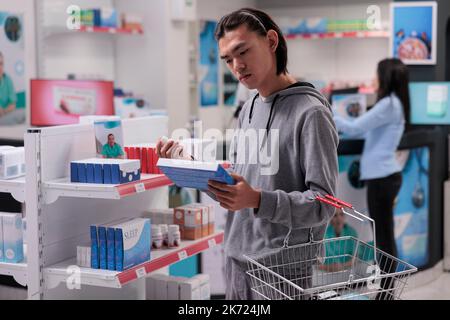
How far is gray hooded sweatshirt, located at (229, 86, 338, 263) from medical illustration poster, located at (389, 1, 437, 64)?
14.9 feet

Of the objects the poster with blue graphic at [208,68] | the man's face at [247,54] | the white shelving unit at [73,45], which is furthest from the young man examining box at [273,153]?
the poster with blue graphic at [208,68]

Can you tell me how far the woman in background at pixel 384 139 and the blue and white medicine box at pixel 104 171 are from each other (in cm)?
281

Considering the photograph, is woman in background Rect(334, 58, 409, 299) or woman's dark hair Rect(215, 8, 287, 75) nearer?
woman's dark hair Rect(215, 8, 287, 75)

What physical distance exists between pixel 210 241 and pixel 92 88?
209 centimetres

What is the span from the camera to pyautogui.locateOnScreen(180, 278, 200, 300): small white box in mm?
3938

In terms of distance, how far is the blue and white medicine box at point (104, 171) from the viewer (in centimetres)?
319

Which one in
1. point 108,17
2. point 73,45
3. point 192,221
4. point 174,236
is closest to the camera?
point 174,236

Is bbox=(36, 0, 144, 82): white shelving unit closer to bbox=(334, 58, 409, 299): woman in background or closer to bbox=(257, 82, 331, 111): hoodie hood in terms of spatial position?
bbox=(334, 58, 409, 299): woman in background

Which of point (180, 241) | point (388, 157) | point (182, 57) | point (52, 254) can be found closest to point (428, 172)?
point (388, 157)

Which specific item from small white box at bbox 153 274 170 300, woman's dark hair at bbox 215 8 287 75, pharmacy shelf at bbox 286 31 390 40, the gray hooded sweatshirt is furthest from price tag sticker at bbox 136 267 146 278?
pharmacy shelf at bbox 286 31 390 40

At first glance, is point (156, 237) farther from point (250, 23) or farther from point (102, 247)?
point (250, 23)

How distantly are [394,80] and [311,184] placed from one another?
11.9 feet

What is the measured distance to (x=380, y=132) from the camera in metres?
5.76

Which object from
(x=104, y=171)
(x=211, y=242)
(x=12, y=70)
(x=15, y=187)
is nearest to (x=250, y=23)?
(x=104, y=171)
